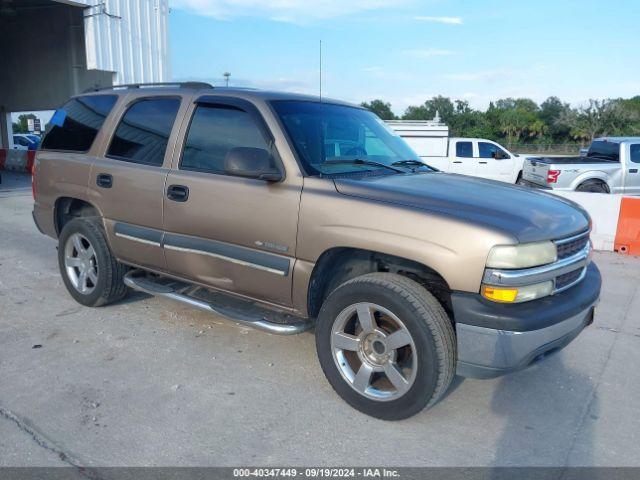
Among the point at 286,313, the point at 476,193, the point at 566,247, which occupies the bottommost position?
the point at 286,313

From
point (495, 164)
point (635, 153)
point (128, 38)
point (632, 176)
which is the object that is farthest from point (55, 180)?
point (495, 164)

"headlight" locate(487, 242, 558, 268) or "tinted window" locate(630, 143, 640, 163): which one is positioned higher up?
"tinted window" locate(630, 143, 640, 163)

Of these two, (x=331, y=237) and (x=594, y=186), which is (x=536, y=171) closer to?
(x=594, y=186)

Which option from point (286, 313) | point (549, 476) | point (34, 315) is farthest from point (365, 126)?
point (34, 315)

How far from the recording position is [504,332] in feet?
9.11

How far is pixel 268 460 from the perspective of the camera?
2.81m

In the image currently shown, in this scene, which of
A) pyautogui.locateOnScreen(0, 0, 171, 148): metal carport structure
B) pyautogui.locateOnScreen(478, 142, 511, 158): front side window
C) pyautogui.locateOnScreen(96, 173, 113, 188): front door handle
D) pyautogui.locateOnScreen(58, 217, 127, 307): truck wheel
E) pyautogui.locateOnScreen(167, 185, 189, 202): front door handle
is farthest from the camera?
pyautogui.locateOnScreen(478, 142, 511, 158): front side window

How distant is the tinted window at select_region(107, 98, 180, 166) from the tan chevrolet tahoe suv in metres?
0.02

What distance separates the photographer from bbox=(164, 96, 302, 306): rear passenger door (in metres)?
3.52

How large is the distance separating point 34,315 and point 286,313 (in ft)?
8.25

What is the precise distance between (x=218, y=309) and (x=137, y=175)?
1.30 meters

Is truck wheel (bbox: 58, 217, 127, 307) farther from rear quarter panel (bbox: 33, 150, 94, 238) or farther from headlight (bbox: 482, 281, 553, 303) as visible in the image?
headlight (bbox: 482, 281, 553, 303)

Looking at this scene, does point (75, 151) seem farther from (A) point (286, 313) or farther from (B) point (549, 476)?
(B) point (549, 476)

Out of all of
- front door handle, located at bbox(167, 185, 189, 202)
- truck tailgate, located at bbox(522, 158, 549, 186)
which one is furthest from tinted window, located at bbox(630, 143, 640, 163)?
front door handle, located at bbox(167, 185, 189, 202)
